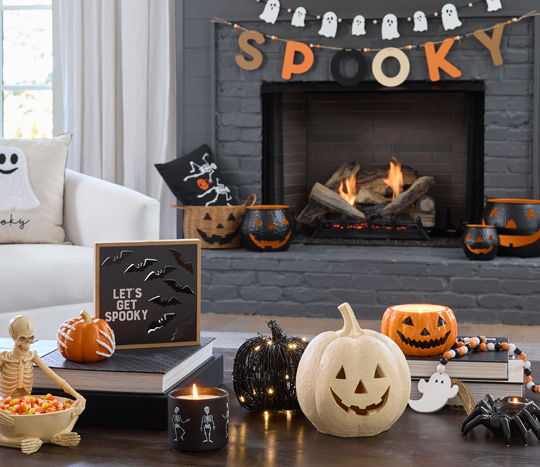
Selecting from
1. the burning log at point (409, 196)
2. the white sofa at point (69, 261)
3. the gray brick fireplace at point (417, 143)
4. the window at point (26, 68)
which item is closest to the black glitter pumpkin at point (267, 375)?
the white sofa at point (69, 261)

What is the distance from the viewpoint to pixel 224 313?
3.68 meters

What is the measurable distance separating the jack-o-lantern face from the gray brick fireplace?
95 millimetres

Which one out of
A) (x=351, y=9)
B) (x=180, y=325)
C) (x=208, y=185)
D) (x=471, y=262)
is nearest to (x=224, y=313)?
(x=208, y=185)

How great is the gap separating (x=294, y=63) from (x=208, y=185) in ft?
2.23

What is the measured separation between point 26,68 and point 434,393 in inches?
156

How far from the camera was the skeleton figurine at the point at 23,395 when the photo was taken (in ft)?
3.43

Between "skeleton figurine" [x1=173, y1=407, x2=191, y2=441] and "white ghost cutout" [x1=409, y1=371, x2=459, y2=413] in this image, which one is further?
"white ghost cutout" [x1=409, y1=371, x2=459, y2=413]

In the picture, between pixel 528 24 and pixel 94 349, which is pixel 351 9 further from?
pixel 94 349

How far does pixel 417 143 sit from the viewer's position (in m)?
4.21

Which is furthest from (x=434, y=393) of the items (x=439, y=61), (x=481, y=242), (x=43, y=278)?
(x=439, y=61)

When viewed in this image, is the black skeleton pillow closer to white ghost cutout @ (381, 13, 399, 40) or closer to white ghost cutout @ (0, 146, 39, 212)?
white ghost cutout @ (381, 13, 399, 40)

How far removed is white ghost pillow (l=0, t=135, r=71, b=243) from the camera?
281cm

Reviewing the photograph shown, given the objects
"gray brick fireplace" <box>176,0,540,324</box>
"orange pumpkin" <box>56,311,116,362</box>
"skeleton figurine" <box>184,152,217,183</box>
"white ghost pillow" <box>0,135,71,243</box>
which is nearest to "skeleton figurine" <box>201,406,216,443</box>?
"orange pumpkin" <box>56,311,116,362</box>

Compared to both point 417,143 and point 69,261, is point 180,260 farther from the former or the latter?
point 417,143
